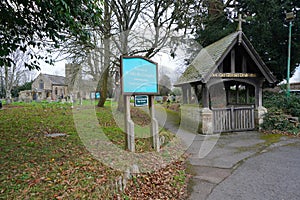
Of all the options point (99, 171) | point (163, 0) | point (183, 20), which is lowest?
point (99, 171)

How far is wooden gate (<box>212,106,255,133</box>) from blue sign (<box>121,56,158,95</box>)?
4.82 meters

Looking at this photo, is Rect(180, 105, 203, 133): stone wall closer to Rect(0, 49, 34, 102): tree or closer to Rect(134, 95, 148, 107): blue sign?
Rect(134, 95, 148, 107): blue sign

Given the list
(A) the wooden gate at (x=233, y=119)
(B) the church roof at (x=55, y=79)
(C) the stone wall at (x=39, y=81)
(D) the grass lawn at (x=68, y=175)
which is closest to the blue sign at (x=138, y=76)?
(D) the grass lawn at (x=68, y=175)

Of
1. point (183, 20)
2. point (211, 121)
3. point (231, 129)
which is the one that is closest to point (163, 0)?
point (183, 20)

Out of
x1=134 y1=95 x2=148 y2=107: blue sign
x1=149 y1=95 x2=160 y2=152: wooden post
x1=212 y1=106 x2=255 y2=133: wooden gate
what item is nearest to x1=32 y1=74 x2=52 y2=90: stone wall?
x1=212 y1=106 x2=255 y2=133: wooden gate

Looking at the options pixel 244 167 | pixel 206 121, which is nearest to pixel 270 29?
pixel 206 121

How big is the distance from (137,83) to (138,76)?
0.18 m

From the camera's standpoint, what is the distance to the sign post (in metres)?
4.31

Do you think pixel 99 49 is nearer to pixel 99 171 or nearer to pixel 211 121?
pixel 211 121

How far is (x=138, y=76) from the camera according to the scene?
457 cm

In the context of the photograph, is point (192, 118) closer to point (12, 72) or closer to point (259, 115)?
point (259, 115)

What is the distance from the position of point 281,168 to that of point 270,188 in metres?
1.36

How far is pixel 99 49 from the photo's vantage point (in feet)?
33.0

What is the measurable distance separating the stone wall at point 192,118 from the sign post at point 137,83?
14.5 ft
